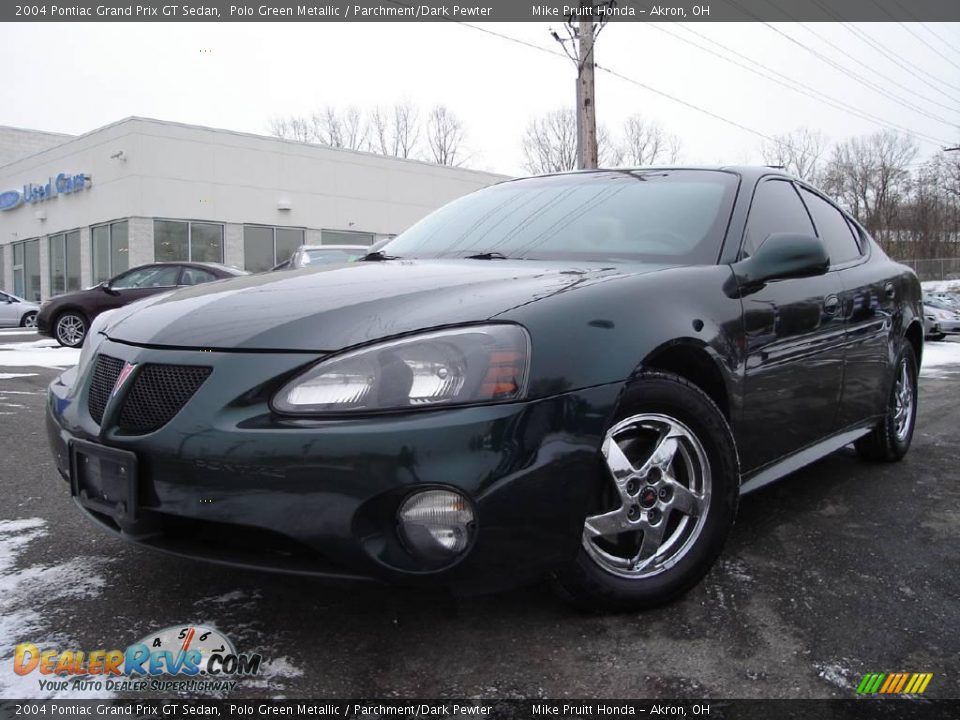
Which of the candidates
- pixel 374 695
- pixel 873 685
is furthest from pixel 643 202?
pixel 374 695

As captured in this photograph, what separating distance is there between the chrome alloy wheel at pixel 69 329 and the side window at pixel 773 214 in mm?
11603

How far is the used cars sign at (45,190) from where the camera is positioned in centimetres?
2345

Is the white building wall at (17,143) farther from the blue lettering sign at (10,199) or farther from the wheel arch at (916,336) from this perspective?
the wheel arch at (916,336)

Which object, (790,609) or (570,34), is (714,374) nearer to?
(790,609)

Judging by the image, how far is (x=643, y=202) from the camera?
3061 mm

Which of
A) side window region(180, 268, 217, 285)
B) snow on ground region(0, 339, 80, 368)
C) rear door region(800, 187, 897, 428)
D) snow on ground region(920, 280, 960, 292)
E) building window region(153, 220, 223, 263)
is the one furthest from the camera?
snow on ground region(920, 280, 960, 292)

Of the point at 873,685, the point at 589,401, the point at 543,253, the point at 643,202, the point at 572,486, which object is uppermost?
the point at 643,202

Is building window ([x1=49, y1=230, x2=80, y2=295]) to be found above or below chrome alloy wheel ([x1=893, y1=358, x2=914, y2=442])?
above

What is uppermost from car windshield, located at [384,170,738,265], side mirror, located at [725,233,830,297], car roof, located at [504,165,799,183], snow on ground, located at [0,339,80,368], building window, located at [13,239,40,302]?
building window, located at [13,239,40,302]

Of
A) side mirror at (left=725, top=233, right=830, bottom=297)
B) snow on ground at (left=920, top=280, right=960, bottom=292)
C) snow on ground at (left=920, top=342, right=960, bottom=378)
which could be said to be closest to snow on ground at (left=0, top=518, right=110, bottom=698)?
side mirror at (left=725, top=233, right=830, bottom=297)

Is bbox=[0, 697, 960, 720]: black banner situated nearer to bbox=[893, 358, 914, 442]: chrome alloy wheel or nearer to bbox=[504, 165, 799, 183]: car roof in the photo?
bbox=[504, 165, 799, 183]: car roof

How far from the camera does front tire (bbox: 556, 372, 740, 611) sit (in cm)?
213

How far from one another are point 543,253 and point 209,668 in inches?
66.6

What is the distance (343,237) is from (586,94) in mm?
13916
